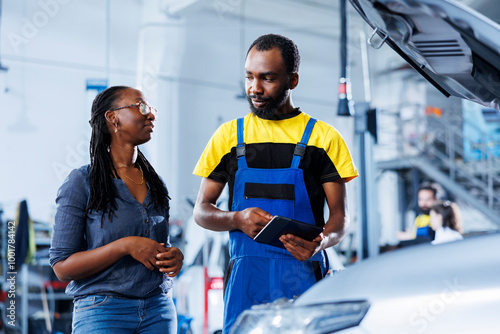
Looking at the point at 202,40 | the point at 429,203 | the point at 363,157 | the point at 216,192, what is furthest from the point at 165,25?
the point at 216,192

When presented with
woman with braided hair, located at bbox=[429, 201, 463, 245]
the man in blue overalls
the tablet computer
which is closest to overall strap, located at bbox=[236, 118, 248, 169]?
the man in blue overalls

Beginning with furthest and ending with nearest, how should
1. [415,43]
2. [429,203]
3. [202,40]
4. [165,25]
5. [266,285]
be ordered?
1. [202,40]
2. [165,25]
3. [429,203]
4. [266,285]
5. [415,43]

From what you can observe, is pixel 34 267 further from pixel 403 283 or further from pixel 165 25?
pixel 403 283

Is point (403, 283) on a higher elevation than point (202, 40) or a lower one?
lower

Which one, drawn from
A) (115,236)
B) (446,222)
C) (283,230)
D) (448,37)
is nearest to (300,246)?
(283,230)

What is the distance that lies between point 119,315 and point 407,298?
0.83 m

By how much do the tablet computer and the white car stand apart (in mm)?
299

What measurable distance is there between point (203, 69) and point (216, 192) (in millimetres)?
6784

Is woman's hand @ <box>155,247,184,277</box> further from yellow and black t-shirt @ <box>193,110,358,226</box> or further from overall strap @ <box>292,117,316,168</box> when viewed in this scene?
overall strap @ <box>292,117,316,168</box>

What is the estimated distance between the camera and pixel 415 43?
125 cm

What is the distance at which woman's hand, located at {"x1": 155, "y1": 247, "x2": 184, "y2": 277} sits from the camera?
1491mm

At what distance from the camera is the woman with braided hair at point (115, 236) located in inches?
56.9

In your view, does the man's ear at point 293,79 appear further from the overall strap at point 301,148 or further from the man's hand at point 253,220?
the man's hand at point 253,220

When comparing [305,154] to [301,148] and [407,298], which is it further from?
[407,298]
